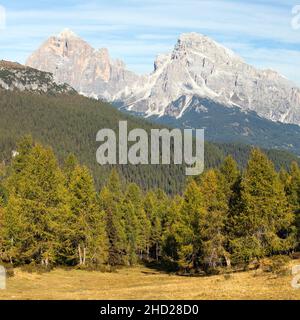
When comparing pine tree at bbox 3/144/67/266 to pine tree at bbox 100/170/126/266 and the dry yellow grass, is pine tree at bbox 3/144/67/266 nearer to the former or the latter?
the dry yellow grass

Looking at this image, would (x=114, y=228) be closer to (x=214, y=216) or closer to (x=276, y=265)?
(x=214, y=216)

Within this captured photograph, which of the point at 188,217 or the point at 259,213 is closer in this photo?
the point at 259,213

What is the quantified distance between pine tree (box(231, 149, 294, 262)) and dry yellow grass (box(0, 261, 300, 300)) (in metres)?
7.61

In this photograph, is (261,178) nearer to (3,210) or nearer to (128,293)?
(128,293)

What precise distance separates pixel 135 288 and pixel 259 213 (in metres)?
18.0

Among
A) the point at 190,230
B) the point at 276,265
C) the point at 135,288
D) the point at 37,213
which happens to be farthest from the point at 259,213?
the point at 37,213

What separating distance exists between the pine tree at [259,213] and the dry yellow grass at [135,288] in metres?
7.61

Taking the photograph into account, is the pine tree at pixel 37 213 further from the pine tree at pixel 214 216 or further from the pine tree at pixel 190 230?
the pine tree at pixel 214 216

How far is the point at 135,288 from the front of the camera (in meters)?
42.7

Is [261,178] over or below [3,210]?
over
